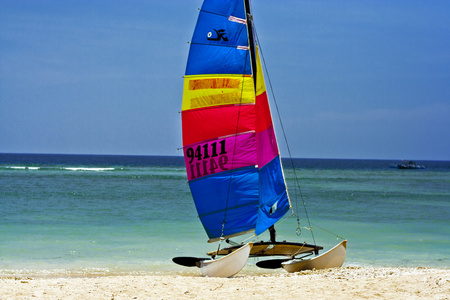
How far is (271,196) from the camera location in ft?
39.0

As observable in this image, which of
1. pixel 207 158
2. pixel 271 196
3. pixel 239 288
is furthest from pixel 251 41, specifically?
pixel 239 288

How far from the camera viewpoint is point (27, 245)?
50.5 ft

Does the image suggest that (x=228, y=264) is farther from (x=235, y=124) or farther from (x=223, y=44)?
(x=223, y=44)

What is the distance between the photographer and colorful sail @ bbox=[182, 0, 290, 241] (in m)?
11.8

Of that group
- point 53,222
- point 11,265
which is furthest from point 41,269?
point 53,222

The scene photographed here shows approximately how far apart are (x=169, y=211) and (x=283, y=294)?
56.7 ft

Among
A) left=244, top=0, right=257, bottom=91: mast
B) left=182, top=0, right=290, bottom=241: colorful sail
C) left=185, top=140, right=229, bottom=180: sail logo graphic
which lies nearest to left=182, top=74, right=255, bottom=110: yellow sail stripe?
left=182, top=0, right=290, bottom=241: colorful sail

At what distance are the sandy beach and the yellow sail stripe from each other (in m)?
3.81

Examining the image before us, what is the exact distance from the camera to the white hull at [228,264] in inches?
421

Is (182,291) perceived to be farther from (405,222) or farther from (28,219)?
(405,222)

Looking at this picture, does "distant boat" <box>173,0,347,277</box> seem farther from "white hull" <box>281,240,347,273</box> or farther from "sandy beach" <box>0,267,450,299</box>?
Result: "sandy beach" <box>0,267,450,299</box>

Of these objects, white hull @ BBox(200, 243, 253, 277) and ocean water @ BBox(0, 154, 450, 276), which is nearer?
white hull @ BBox(200, 243, 253, 277)

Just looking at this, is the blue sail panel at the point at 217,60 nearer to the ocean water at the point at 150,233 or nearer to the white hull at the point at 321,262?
the white hull at the point at 321,262

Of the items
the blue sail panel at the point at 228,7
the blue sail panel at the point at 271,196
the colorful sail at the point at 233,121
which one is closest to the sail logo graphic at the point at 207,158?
the colorful sail at the point at 233,121
